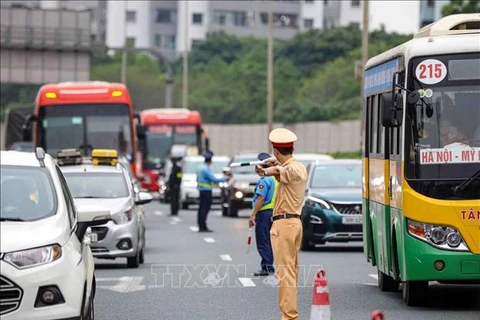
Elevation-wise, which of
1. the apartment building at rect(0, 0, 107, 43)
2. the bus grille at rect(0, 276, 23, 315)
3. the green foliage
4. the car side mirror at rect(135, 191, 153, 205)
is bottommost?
the bus grille at rect(0, 276, 23, 315)

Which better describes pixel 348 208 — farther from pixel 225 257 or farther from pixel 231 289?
pixel 231 289

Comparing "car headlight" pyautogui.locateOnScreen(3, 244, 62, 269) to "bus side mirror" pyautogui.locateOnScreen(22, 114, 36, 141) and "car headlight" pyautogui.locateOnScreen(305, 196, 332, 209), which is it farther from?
"bus side mirror" pyautogui.locateOnScreen(22, 114, 36, 141)

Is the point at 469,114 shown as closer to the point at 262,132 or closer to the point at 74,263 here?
the point at 74,263

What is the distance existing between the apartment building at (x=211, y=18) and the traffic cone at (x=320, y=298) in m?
126

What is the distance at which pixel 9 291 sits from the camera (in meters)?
11.4

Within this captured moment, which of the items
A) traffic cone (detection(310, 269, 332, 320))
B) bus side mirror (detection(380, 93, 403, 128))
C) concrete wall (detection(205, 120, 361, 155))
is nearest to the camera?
traffic cone (detection(310, 269, 332, 320))

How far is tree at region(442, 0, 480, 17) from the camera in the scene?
Answer: 55.2 meters

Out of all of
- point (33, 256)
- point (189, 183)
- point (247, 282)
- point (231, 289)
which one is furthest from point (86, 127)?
point (33, 256)

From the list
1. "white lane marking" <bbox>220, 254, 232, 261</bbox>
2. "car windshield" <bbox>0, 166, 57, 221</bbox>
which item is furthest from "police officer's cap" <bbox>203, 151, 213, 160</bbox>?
"car windshield" <bbox>0, 166, 57, 221</bbox>

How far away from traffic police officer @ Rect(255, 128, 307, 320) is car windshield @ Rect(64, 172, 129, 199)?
10115 mm

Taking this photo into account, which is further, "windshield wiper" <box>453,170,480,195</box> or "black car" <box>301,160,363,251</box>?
"black car" <box>301,160,363,251</box>

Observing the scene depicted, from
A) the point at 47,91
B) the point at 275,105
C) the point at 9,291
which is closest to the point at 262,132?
the point at 275,105

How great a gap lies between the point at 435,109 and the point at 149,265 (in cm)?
881

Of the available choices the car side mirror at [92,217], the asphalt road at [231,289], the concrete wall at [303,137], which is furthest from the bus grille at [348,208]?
the concrete wall at [303,137]
